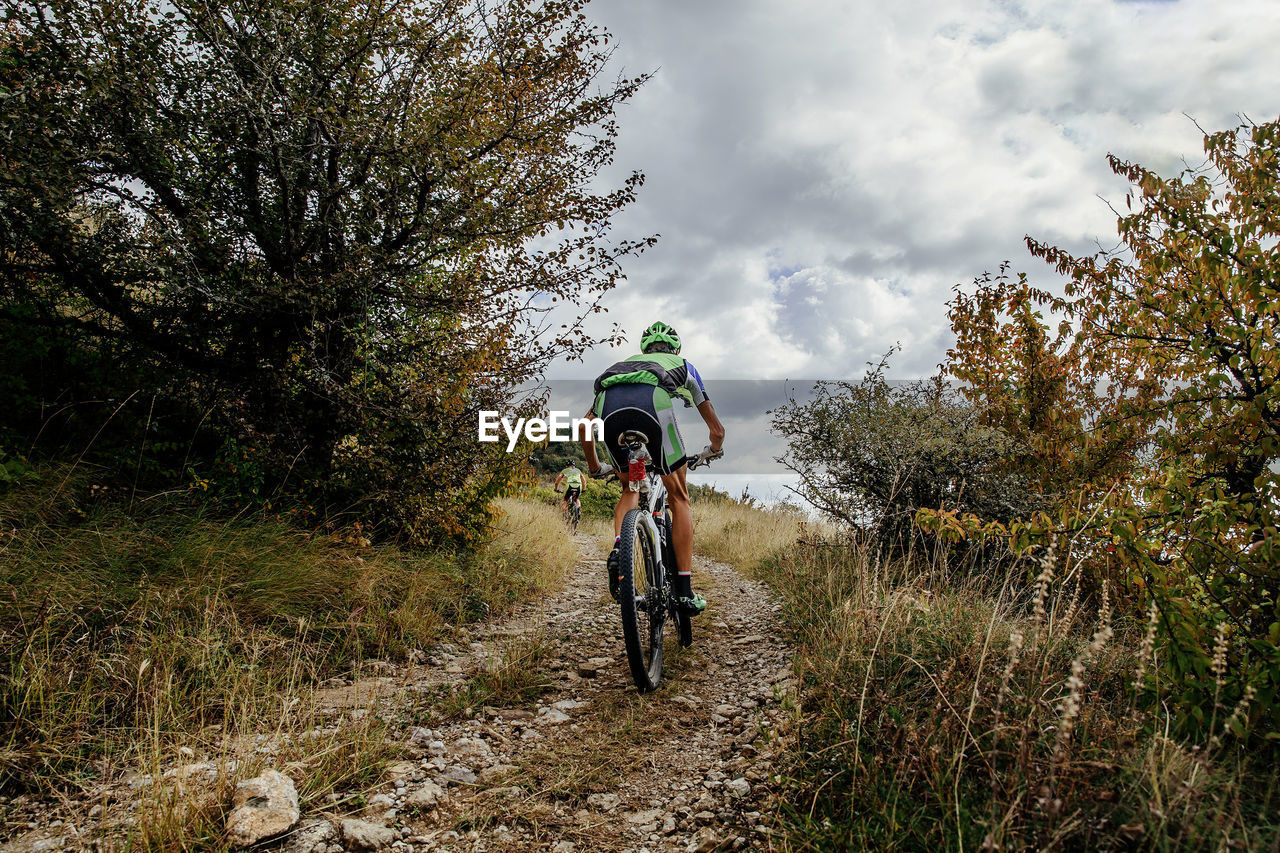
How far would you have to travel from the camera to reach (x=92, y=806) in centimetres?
234

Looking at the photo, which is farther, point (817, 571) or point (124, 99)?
point (817, 571)

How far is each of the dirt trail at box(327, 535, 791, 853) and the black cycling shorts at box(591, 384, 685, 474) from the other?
1.53 metres

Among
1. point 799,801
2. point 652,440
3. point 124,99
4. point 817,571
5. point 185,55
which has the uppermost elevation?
point 185,55

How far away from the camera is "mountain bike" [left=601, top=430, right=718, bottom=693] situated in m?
3.45

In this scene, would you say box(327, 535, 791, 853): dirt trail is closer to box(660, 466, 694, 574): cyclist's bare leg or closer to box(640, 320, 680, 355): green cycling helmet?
box(660, 466, 694, 574): cyclist's bare leg

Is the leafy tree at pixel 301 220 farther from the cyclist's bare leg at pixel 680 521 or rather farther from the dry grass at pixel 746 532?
the dry grass at pixel 746 532

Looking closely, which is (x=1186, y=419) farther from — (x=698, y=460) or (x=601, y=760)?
(x=601, y=760)

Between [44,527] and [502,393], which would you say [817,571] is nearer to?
[502,393]

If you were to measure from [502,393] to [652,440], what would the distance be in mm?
2326

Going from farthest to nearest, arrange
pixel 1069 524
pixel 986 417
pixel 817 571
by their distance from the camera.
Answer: pixel 986 417 < pixel 817 571 < pixel 1069 524

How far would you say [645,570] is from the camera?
155 inches

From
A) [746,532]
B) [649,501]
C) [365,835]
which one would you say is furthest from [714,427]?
[746,532]

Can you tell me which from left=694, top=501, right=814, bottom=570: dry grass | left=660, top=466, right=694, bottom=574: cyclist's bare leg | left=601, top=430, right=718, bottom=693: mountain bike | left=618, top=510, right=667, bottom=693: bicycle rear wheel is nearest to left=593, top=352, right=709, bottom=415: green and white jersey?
left=601, top=430, right=718, bottom=693: mountain bike

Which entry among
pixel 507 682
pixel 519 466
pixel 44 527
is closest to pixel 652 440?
pixel 507 682
